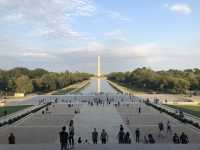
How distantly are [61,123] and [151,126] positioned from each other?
708cm

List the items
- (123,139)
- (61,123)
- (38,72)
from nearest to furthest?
1. (123,139)
2. (61,123)
3. (38,72)

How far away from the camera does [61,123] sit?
118 ft

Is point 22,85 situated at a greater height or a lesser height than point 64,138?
greater

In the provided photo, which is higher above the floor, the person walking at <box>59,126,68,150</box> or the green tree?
the green tree

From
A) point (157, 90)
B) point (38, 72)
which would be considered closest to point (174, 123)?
point (157, 90)

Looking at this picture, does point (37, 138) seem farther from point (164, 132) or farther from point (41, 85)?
point (41, 85)

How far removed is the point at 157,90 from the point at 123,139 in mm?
87572

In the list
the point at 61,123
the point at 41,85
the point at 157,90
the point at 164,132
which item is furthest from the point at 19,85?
the point at 164,132

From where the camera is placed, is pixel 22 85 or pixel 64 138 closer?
pixel 64 138

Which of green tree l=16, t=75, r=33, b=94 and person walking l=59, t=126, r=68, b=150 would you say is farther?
green tree l=16, t=75, r=33, b=94

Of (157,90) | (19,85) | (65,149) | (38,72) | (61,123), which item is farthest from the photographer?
(38,72)

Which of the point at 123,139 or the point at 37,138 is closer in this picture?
the point at 123,139

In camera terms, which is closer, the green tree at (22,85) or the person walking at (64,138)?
the person walking at (64,138)

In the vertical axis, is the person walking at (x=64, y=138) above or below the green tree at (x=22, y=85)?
below
